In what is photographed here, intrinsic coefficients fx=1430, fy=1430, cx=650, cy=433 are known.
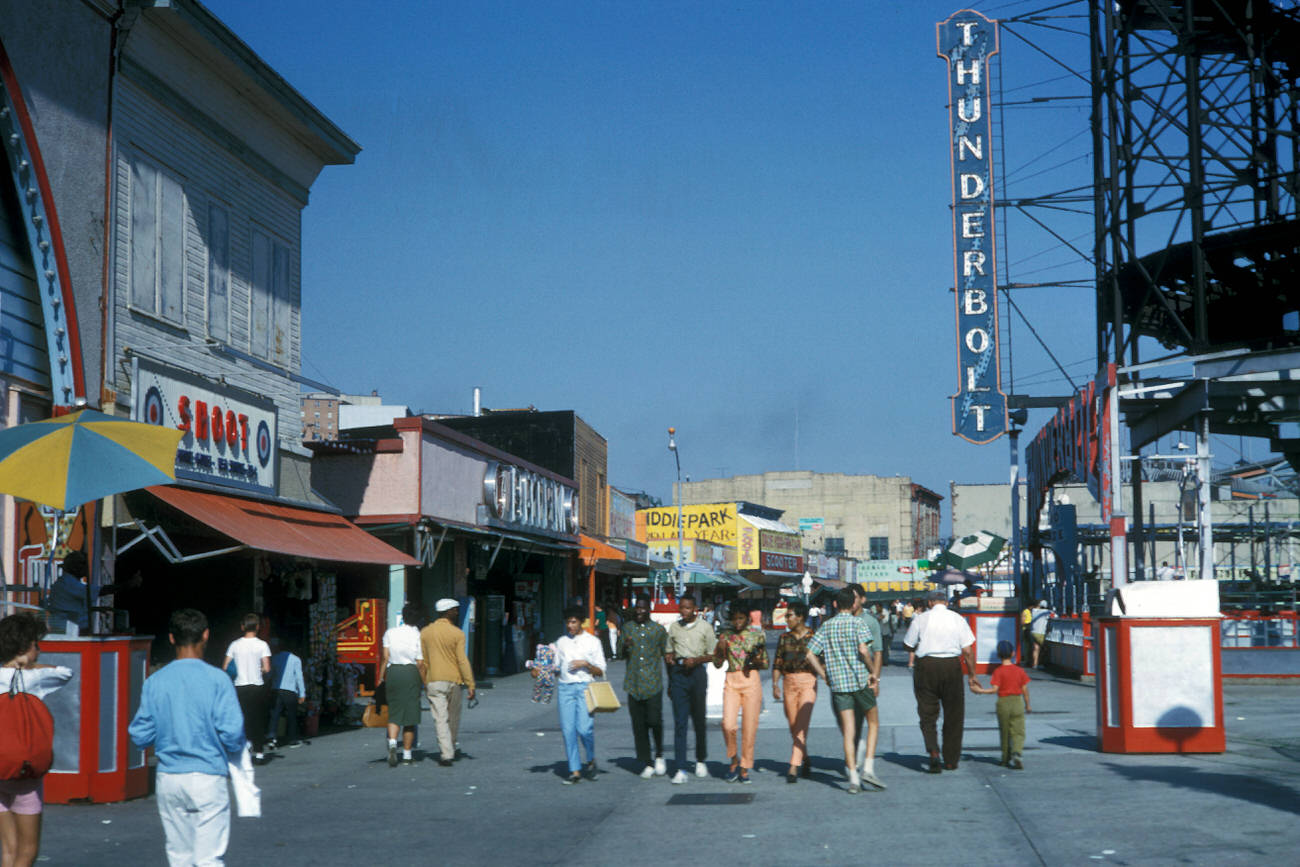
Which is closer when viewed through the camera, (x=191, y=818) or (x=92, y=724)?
(x=191, y=818)

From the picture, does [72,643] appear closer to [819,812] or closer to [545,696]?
[819,812]

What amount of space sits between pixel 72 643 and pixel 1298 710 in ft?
48.9

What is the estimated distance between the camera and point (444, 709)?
14250mm

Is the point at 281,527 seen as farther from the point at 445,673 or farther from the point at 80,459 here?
the point at 80,459

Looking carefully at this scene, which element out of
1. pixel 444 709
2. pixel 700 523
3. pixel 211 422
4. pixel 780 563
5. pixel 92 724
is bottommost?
pixel 444 709

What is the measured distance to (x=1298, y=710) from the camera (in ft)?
60.7

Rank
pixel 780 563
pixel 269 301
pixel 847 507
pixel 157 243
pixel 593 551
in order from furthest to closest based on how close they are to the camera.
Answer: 1. pixel 847 507
2. pixel 780 563
3. pixel 593 551
4. pixel 269 301
5. pixel 157 243

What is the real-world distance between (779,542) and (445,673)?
6204cm

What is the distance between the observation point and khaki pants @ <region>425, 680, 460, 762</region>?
559 inches

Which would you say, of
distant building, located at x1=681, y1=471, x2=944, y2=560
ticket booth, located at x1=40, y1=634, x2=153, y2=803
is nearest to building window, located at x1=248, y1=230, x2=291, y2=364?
ticket booth, located at x1=40, y1=634, x2=153, y2=803

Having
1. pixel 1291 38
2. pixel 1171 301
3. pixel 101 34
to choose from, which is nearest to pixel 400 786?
pixel 101 34

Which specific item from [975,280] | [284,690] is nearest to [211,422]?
[284,690]

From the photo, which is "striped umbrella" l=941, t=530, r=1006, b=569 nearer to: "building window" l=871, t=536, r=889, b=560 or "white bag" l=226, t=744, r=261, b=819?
"white bag" l=226, t=744, r=261, b=819

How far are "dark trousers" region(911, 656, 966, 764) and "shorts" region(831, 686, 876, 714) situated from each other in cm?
82
